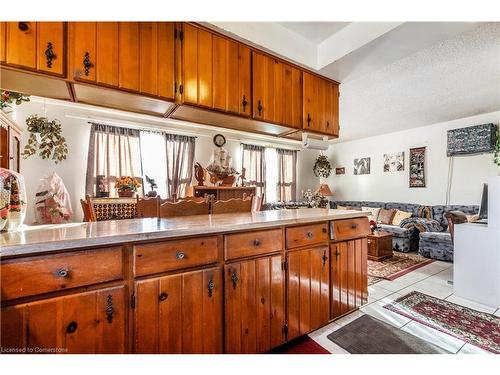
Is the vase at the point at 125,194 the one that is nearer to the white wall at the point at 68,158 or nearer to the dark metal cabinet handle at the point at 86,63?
the white wall at the point at 68,158

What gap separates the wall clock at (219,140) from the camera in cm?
550

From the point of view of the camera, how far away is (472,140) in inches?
174

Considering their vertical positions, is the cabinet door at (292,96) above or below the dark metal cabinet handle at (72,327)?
above

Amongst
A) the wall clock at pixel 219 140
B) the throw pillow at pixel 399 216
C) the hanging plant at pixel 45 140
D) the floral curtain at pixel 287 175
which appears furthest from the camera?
the floral curtain at pixel 287 175

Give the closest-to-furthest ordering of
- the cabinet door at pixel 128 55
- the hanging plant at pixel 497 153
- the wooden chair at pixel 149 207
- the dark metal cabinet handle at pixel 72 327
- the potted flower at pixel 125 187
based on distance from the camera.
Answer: the dark metal cabinet handle at pixel 72 327 < the cabinet door at pixel 128 55 < the wooden chair at pixel 149 207 < the potted flower at pixel 125 187 < the hanging plant at pixel 497 153

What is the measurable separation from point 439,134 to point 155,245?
6076 millimetres

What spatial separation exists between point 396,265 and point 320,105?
2.81 metres

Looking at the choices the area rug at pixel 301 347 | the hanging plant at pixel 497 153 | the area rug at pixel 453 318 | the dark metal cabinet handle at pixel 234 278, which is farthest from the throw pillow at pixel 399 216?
the dark metal cabinet handle at pixel 234 278

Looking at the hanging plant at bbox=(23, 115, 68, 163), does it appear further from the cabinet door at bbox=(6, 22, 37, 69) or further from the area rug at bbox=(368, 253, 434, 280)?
the area rug at bbox=(368, 253, 434, 280)

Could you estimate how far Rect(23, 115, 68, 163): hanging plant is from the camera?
11.5 feet

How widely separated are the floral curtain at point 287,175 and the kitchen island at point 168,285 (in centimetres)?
468

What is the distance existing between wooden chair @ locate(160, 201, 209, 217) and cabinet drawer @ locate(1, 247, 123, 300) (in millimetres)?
886

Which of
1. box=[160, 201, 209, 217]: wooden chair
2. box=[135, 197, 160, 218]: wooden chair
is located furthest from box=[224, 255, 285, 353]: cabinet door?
box=[135, 197, 160, 218]: wooden chair

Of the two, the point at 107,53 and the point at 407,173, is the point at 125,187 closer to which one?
the point at 107,53
